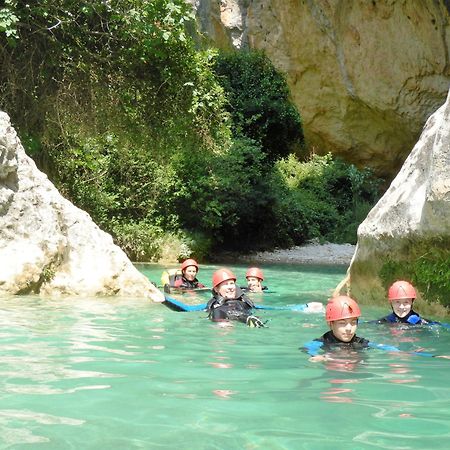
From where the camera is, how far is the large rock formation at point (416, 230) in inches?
316

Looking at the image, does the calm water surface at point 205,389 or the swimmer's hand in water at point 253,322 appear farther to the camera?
the swimmer's hand in water at point 253,322

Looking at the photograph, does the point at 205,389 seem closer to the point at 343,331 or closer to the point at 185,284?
the point at 343,331

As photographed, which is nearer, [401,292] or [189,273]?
[401,292]

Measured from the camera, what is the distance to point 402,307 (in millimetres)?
8125

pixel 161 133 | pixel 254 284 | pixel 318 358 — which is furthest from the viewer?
pixel 161 133

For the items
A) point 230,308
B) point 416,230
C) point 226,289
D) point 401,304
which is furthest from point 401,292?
point 226,289

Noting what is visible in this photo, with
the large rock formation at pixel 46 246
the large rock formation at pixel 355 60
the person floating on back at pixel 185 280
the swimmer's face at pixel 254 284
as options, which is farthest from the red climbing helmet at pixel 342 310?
the large rock formation at pixel 355 60

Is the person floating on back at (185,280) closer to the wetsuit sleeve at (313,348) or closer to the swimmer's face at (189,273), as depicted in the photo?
the swimmer's face at (189,273)

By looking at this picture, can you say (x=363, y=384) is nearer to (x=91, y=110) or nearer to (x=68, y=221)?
(x=68, y=221)

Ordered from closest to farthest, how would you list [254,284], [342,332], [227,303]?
[342,332]
[227,303]
[254,284]

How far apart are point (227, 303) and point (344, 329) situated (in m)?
2.38

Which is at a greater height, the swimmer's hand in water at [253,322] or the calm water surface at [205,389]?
the swimmer's hand in water at [253,322]

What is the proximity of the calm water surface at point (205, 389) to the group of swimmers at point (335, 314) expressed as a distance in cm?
18

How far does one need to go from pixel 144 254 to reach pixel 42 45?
19.4 ft
